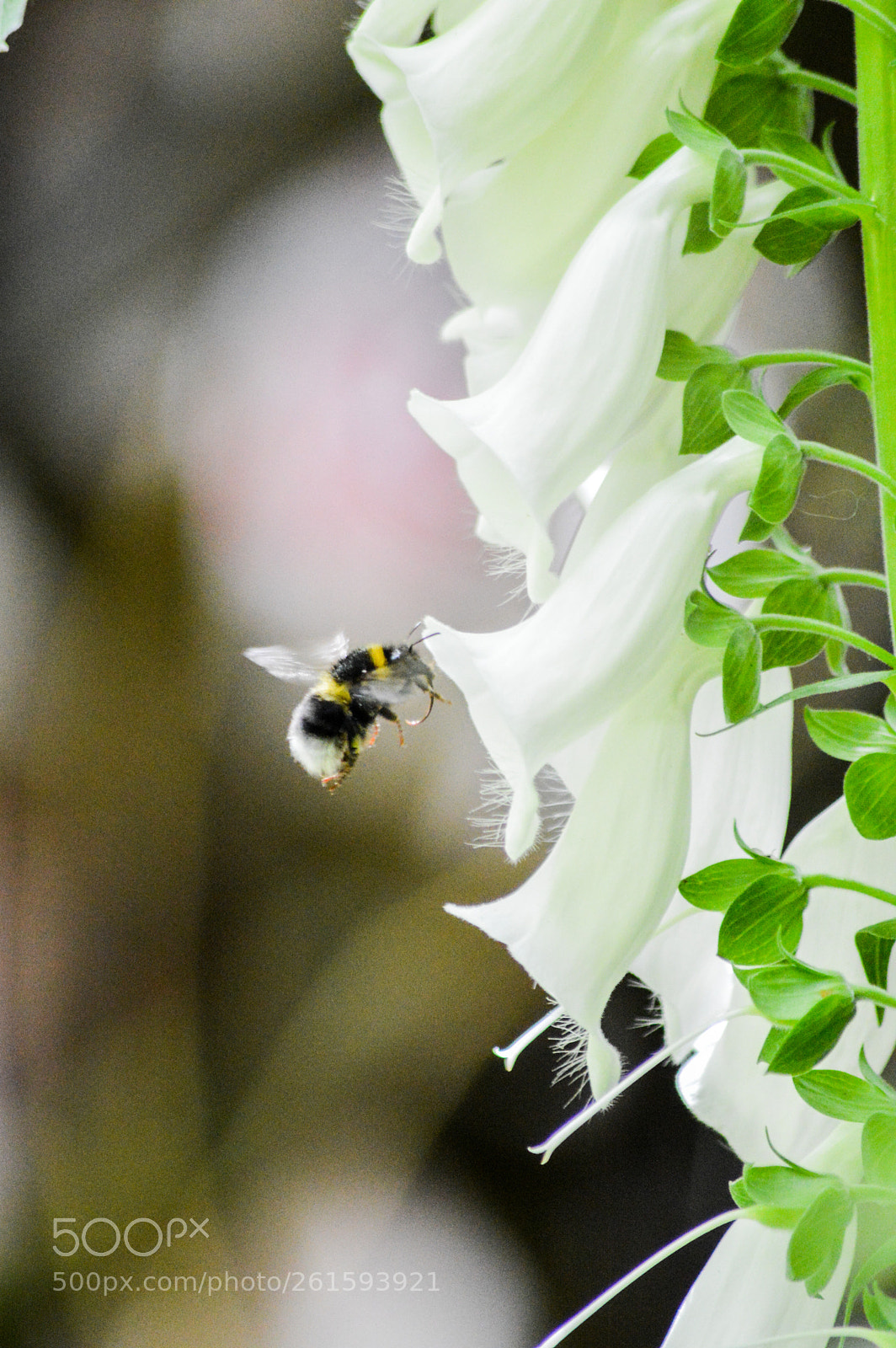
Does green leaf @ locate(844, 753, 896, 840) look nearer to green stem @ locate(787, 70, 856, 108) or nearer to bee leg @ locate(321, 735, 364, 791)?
green stem @ locate(787, 70, 856, 108)

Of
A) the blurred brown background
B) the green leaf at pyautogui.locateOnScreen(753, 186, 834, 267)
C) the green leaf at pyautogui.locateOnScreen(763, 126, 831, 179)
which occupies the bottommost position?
the blurred brown background

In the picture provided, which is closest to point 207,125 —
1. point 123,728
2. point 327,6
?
point 327,6

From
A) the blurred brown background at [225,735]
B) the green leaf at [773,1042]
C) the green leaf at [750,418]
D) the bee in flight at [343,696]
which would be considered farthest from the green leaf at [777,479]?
the blurred brown background at [225,735]

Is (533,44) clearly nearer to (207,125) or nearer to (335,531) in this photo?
(335,531)

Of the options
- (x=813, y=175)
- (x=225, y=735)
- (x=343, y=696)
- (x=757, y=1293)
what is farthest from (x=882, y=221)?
(x=225, y=735)

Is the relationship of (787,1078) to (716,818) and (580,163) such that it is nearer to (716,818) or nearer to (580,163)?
(716,818)

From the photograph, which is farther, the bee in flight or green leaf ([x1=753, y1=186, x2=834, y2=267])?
the bee in flight

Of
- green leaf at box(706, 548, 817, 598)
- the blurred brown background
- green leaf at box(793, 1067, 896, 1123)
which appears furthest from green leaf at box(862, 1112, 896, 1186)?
the blurred brown background
